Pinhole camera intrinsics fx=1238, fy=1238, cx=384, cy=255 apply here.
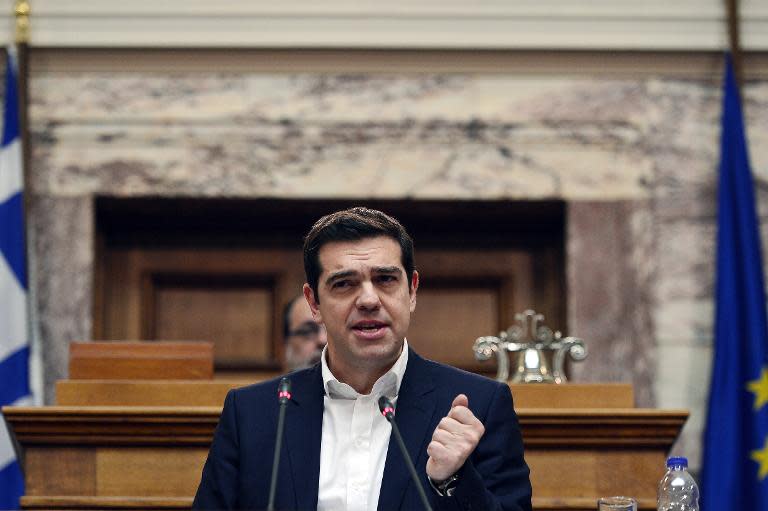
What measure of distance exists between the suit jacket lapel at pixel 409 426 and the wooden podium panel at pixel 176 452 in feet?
2.15

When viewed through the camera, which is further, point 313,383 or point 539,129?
point 539,129

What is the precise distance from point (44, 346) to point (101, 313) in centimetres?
40

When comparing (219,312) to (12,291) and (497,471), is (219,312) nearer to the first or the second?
(12,291)

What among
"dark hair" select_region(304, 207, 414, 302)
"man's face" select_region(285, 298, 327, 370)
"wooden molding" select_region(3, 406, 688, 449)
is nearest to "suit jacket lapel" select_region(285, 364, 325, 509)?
"dark hair" select_region(304, 207, 414, 302)

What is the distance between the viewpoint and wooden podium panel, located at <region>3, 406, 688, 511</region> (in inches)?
146

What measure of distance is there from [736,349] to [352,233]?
3104mm

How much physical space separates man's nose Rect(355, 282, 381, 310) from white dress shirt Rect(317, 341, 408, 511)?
0.67ft

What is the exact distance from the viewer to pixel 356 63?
5.96 meters

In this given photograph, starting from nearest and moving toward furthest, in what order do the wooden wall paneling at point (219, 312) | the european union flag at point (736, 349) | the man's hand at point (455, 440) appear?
the man's hand at point (455, 440) < the european union flag at point (736, 349) < the wooden wall paneling at point (219, 312)

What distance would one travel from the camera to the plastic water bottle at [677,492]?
304cm

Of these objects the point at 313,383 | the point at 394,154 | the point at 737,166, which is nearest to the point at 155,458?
the point at 313,383

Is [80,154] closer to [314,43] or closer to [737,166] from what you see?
[314,43]

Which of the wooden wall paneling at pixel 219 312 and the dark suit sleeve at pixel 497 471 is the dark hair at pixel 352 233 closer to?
the dark suit sleeve at pixel 497 471

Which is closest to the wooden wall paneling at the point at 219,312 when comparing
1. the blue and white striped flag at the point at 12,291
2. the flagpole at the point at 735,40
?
the blue and white striped flag at the point at 12,291
